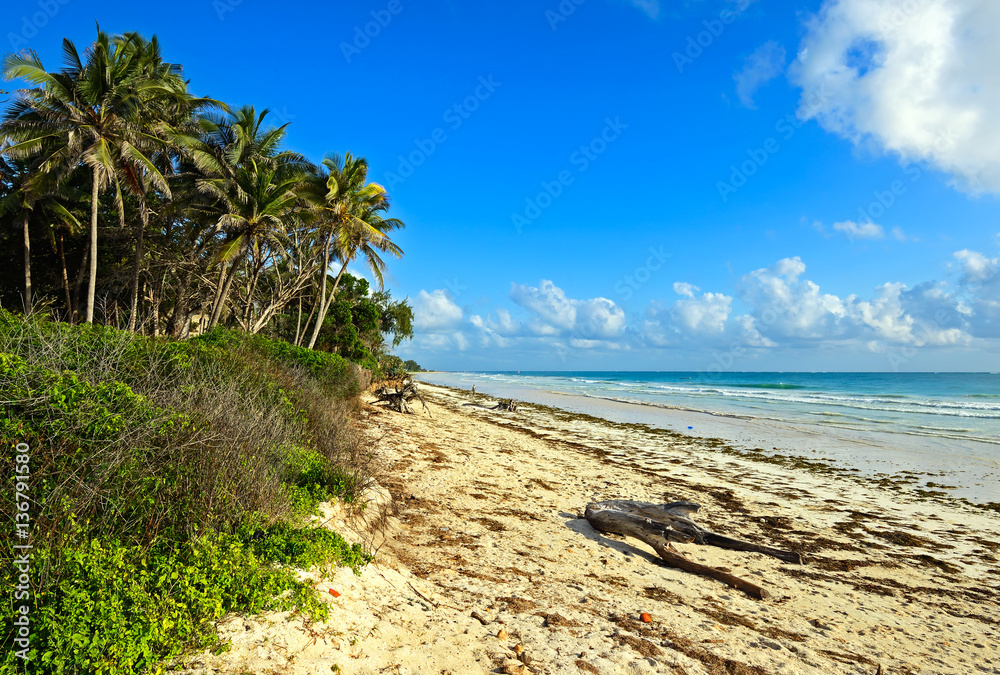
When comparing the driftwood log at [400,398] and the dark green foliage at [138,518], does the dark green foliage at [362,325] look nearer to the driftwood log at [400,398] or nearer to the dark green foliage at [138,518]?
the driftwood log at [400,398]

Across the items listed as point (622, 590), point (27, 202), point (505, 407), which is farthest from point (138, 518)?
point (505, 407)

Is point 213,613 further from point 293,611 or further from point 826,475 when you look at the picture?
point 826,475

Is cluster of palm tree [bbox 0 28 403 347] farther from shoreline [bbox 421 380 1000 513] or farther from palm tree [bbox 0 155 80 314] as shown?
shoreline [bbox 421 380 1000 513]

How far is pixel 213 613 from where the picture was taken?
9.75 feet

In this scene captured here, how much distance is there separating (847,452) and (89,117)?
2643cm

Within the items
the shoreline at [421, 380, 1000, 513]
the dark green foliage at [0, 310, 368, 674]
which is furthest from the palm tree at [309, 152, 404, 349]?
the dark green foliage at [0, 310, 368, 674]

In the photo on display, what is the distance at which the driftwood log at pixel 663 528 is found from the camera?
6.14 m

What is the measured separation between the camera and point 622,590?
5.05 meters

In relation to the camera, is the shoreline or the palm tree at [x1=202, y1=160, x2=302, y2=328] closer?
the shoreline

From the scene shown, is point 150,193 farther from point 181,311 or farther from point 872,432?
point 872,432

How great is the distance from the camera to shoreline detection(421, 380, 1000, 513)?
36.0 ft

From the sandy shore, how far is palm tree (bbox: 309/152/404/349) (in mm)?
16345

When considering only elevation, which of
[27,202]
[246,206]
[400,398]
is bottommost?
[400,398]

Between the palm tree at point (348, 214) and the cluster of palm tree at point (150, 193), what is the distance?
0.07 m
